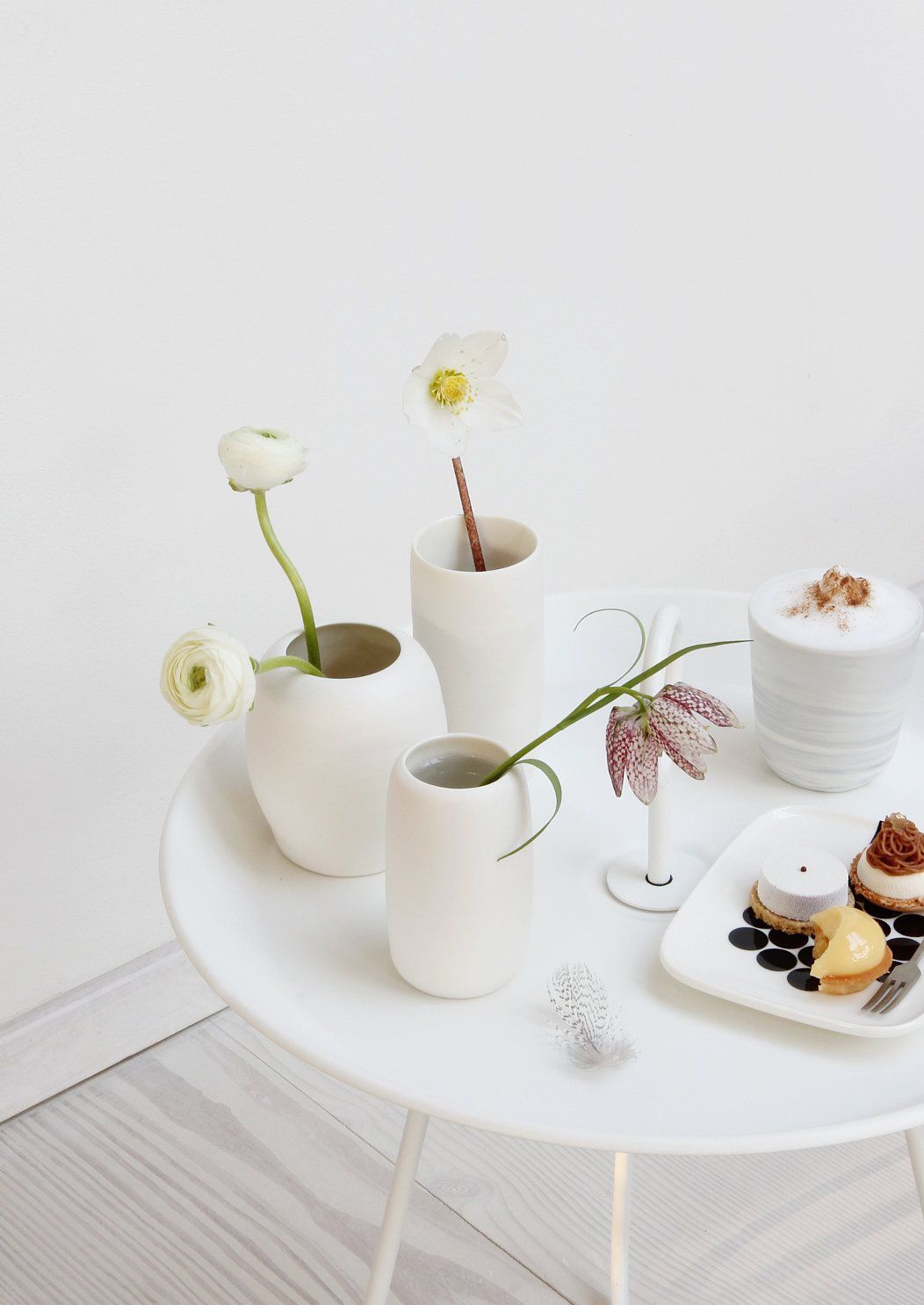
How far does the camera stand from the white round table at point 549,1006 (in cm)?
60

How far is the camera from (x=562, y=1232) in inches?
46.4

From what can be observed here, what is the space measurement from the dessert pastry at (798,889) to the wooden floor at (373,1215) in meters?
0.58

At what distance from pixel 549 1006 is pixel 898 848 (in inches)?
8.7

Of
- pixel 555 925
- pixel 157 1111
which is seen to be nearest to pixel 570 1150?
pixel 157 1111

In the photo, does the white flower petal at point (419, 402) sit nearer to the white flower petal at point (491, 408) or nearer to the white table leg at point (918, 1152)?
the white flower petal at point (491, 408)

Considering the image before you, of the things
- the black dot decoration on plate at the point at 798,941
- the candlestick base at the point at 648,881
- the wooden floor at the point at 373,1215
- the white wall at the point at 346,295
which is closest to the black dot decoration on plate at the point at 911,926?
the black dot decoration on plate at the point at 798,941

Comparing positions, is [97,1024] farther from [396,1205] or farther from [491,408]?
[491,408]

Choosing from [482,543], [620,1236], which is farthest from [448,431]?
[620,1236]

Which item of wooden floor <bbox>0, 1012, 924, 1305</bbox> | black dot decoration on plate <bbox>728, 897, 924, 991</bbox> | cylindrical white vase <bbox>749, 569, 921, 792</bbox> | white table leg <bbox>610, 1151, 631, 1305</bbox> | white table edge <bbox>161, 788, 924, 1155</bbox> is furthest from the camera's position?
wooden floor <bbox>0, 1012, 924, 1305</bbox>

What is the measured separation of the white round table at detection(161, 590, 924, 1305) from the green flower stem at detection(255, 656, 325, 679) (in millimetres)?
95

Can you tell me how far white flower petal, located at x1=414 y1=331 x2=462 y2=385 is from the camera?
2.47 feet

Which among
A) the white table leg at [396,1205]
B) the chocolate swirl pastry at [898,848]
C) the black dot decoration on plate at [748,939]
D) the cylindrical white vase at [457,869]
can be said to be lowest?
the white table leg at [396,1205]

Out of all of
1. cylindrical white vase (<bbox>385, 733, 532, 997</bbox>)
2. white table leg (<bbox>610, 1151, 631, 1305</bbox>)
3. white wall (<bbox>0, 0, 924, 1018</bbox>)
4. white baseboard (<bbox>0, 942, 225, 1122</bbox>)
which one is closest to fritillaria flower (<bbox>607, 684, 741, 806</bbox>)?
cylindrical white vase (<bbox>385, 733, 532, 997</bbox>)

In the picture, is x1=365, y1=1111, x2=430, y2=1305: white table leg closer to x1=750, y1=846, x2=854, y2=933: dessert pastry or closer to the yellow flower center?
x1=750, y1=846, x2=854, y2=933: dessert pastry
